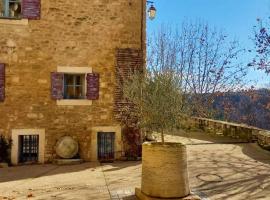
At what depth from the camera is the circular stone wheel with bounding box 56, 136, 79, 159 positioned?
37.1 ft

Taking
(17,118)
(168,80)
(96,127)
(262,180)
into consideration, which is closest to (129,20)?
(96,127)

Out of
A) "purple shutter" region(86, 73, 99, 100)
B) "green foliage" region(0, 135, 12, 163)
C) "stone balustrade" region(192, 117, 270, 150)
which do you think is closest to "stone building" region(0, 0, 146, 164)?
"purple shutter" region(86, 73, 99, 100)

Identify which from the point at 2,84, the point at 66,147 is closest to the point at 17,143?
the point at 66,147

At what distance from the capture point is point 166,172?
251 inches

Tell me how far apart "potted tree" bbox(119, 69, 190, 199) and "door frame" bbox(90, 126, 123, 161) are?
4.62 m

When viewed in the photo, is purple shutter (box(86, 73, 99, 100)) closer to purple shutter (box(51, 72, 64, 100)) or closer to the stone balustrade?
purple shutter (box(51, 72, 64, 100))

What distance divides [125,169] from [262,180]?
383 centimetres

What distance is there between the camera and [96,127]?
11867 mm

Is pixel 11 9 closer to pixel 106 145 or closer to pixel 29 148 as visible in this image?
pixel 29 148

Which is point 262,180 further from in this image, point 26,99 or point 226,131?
point 226,131

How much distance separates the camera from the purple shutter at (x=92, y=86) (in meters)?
11.8

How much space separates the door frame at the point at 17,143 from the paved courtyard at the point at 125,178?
0.52 metres

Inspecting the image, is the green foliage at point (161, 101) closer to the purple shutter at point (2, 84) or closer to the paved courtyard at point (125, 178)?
the paved courtyard at point (125, 178)

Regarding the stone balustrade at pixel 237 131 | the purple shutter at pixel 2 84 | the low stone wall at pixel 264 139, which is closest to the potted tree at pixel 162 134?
the purple shutter at pixel 2 84
